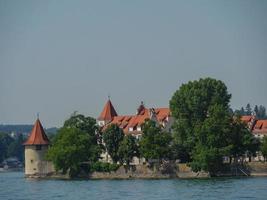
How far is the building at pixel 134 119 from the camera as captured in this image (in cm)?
12131

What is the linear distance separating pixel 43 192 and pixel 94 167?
2787 centimetres

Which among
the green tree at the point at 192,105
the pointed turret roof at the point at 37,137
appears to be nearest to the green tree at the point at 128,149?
the green tree at the point at 192,105

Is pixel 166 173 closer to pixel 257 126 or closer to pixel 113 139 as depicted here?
pixel 113 139

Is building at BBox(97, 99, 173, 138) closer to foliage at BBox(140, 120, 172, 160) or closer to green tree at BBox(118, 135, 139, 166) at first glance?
green tree at BBox(118, 135, 139, 166)

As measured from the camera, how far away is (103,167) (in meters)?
106

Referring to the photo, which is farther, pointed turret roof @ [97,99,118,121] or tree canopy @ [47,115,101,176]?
pointed turret roof @ [97,99,118,121]

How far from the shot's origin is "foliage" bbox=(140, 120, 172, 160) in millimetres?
101438

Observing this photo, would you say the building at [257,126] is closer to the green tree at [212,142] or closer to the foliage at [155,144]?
the foliage at [155,144]

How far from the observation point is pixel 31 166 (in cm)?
11519

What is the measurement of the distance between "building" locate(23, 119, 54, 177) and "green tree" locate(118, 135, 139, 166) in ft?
34.9

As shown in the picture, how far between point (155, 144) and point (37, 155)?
18255mm

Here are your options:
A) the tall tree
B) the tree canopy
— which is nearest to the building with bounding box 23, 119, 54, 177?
the tree canopy

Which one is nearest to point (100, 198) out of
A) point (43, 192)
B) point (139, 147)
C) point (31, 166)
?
point (43, 192)

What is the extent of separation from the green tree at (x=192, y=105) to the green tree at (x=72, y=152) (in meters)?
8.59
